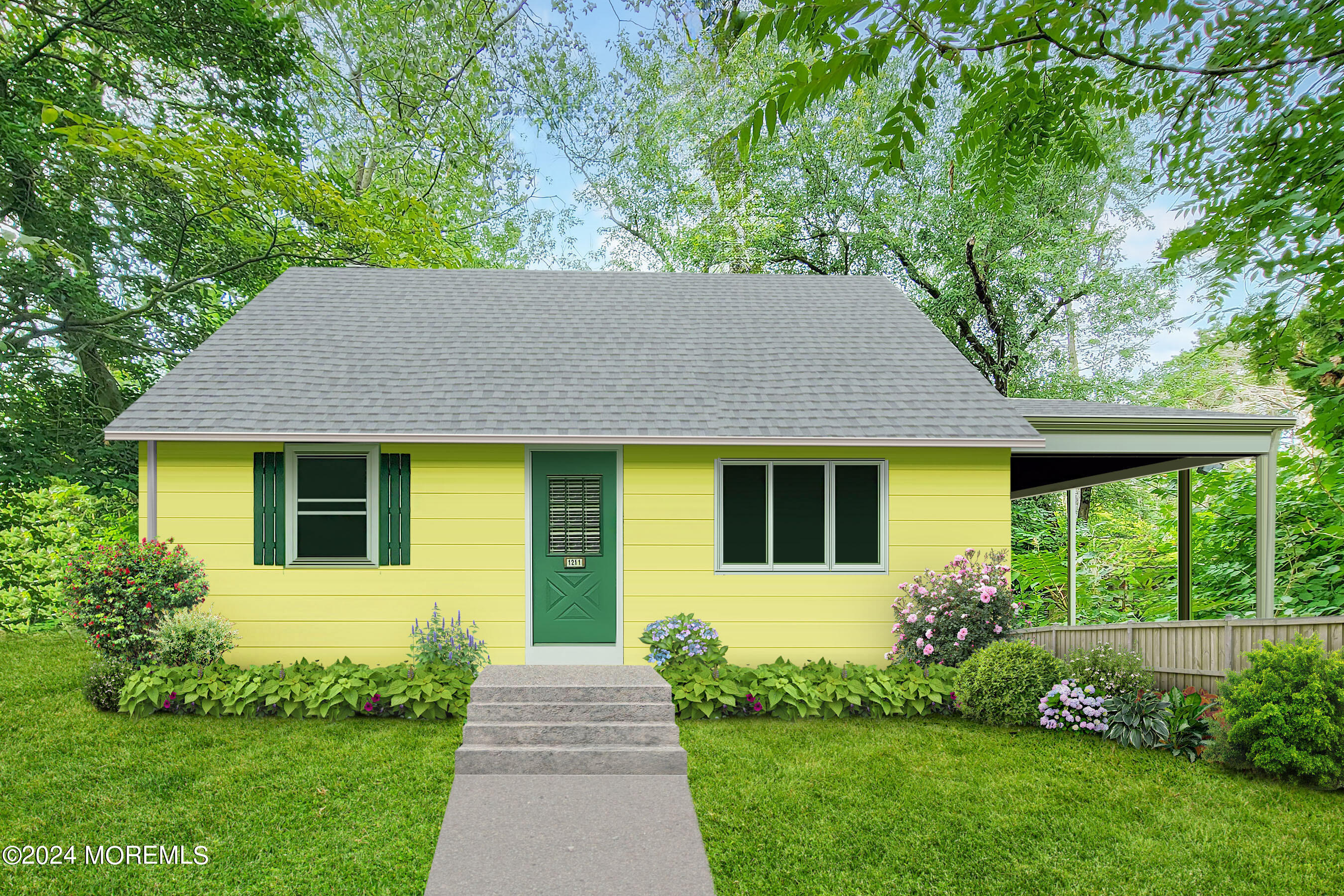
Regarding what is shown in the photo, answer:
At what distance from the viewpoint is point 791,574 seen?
7996 millimetres

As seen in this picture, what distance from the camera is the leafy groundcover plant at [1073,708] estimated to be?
21.6 ft

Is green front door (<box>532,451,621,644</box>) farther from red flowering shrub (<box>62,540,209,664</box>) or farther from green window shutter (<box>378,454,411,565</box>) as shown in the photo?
red flowering shrub (<box>62,540,209,664</box>)

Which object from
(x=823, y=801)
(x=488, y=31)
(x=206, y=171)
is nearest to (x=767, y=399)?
(x=823, y=801)

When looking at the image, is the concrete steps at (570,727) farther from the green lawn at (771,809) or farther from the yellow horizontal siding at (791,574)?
the yellow horizontal siding at (791,574)

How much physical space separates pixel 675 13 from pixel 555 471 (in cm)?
557

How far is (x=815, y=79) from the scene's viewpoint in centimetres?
213

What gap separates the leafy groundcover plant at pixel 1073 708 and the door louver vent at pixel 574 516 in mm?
4853

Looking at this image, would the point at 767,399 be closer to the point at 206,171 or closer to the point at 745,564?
the point at 745,564

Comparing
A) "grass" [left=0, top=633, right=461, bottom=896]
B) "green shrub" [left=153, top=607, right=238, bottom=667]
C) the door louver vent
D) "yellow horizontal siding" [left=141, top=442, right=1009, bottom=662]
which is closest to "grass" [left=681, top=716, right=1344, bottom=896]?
"yellow horizontal siding" [left=141, top=442, right=1009, bottom=662]

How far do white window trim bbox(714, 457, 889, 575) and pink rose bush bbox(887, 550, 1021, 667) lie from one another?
0.58m

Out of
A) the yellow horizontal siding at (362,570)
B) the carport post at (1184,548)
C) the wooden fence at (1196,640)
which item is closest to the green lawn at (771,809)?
the wooden fence at (1196,640)

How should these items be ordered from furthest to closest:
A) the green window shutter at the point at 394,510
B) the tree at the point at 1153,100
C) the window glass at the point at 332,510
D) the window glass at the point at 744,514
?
the window glass at the point at 744,514, the window glass at the point at 332,510, the green window shutter at the point at 394,510, the tree at the point at 1153,100

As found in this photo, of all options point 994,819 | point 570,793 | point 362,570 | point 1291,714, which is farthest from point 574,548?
point 1291,714

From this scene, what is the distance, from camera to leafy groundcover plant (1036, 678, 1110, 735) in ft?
21.6
